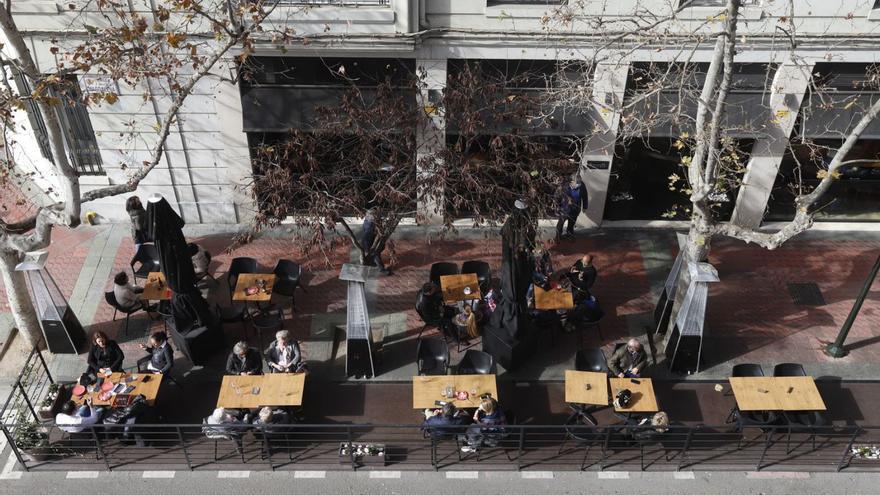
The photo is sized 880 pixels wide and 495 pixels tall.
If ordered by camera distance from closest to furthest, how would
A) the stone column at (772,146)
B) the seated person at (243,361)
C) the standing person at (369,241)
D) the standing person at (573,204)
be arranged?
1. the seated person at (243,361)
2. the standing person at (369,241)
3. the stone column at (772,146)
4. the standing person at (573,204)

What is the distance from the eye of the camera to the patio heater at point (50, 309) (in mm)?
13711

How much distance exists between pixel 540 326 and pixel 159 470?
765cm

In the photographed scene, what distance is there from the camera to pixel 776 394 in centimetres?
1314

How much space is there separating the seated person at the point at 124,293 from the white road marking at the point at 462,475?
24.5 ft

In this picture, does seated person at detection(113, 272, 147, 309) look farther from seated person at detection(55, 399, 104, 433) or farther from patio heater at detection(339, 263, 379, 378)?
patio heater at detection(339, 263, 379, 378)

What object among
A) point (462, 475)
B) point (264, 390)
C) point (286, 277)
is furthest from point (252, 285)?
point (462, 475)

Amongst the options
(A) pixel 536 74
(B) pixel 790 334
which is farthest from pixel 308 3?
(B) pixel 790 334

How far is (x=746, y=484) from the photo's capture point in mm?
12641

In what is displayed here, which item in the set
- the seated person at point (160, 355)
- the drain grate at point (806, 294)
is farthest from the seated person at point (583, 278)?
the seated person at point (160, 355)

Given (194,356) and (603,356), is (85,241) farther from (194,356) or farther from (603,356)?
(603,356)

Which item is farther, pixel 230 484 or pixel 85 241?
pixel 85 241

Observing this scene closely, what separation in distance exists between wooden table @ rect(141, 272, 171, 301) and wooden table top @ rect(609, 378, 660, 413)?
900cm

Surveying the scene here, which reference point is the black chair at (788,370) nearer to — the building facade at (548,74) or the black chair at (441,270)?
the building facade at (548,74)

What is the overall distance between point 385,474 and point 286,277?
17.7ft
